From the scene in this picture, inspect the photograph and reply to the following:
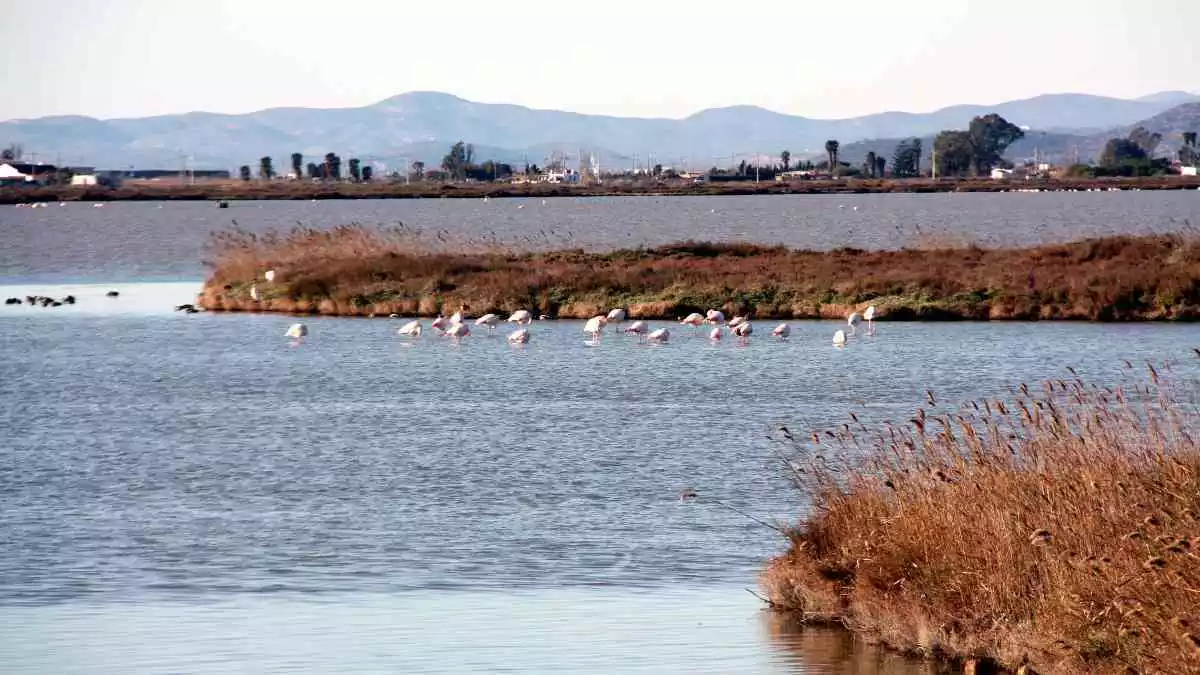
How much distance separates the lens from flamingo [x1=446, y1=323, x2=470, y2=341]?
4616cm

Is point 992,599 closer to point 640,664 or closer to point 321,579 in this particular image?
point 640,664

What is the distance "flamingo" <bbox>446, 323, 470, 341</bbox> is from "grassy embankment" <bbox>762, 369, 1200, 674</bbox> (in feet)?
97.6

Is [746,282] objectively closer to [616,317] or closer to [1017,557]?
[616,317]

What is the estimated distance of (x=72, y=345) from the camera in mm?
48031

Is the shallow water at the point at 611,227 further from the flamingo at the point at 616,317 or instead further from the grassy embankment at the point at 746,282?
the flamingo at the point at 616,317

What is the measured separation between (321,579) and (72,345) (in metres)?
31.8

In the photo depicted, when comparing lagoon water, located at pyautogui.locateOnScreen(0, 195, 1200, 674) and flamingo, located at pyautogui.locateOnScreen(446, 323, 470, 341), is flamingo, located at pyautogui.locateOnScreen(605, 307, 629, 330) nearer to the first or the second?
lagoon water, located at pyautogui.locateOnScreen(0, 195, 1200, 674)

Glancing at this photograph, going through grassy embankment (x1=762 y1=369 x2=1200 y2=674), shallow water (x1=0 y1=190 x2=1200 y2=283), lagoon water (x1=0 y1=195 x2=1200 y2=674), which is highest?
grassy embankment (x1=762 y1=369 x2=1200 y2=674)

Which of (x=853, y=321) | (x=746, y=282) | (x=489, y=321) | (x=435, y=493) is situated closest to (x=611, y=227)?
(x=746, y=282)

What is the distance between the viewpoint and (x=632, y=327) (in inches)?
1796

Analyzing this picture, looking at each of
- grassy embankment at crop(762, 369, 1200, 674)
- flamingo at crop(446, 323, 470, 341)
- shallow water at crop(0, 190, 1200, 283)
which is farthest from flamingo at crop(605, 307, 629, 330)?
grassy embankment at crop(762, 369, 1200, 674)

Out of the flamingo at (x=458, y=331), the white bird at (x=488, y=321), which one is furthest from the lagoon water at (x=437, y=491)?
the white bird at (x=488, y=321)

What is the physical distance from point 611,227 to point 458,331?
90474 millimetres

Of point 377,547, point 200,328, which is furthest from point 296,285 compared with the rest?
point 377,547
